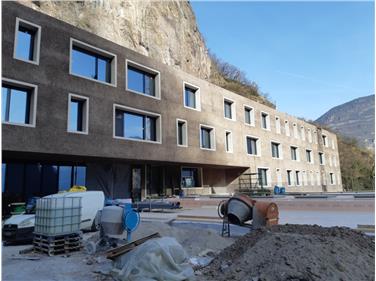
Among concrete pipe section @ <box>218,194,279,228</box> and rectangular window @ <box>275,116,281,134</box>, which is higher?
rectangular window @ <box>275,116,281,134</box>

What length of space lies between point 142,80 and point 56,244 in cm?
1640

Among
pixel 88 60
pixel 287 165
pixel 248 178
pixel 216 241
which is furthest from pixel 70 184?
pixel 287 165

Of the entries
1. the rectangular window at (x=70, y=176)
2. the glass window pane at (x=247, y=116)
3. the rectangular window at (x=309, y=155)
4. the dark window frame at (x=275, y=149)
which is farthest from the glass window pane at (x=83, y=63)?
the rectangular window at (x=309, y=155)

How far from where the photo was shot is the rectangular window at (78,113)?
1758cm

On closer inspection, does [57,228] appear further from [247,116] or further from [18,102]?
[247,116]

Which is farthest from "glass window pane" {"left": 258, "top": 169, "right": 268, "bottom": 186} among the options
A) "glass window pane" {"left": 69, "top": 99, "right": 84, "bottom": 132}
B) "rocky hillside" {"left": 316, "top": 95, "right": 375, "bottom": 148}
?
"rocky hillside" {"left": 316, "top": 95, "right": 375, "bottom": 148}

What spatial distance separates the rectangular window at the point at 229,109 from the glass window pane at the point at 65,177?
1629 cm

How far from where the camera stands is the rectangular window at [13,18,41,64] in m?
15.8

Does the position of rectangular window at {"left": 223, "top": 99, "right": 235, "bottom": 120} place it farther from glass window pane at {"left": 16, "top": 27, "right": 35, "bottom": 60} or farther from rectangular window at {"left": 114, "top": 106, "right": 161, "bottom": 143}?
glass window pane at {"left": 16, "top": 27, "right": 35, "bottom": 60}

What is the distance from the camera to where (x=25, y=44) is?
16.3 m

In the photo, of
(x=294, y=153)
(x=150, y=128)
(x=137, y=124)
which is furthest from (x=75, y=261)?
(x=294, y=153)

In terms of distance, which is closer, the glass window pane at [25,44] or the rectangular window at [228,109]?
the glass window pane at [25,44]

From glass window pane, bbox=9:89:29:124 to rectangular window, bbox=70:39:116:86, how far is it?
317 cm

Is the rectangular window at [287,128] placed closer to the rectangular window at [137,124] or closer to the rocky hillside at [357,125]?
the rectangular window at [137,124]
